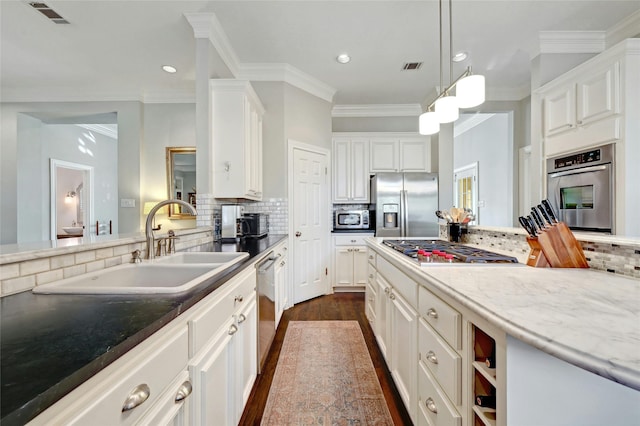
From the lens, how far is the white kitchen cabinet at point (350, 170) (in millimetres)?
4172

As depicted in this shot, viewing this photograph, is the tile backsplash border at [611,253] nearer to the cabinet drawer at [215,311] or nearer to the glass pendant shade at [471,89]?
the glass pendant shade at [471,89]

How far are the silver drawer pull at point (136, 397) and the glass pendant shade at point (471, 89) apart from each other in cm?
187

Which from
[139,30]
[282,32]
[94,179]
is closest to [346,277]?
[282,32]

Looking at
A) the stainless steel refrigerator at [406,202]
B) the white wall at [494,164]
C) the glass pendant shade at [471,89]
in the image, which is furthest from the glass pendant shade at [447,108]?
the white wall at [494,164]

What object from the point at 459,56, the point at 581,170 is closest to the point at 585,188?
the point at 581,170

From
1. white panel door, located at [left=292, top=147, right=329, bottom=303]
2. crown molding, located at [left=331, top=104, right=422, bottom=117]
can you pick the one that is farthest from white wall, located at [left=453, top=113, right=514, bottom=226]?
white panel door, located at [left=292, top=147, right=329, bottom=303]

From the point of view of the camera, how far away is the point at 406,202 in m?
3.88

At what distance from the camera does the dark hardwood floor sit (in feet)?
5.03

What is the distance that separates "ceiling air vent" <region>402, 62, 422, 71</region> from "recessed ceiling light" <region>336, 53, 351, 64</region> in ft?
2.37

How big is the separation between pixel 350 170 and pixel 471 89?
2.67m

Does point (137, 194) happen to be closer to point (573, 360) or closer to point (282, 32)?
point (282, 32)

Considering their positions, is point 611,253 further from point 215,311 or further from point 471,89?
point 215,311

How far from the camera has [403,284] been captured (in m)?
1.44

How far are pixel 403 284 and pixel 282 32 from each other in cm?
259
